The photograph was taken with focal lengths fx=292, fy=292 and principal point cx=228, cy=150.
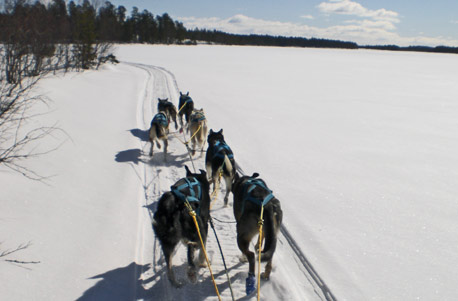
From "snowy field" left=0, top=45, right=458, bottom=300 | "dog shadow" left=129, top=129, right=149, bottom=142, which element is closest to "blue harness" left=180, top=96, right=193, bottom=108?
"snowy field" left=0, top=45, right=458, bottom=300

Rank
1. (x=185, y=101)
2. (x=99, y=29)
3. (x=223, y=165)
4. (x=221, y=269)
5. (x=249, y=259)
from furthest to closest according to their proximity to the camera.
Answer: (x=99, y=29) → (x=185, y=101) → (x=223, y=165) → (x=221, y=269) → (x=249, y=259)

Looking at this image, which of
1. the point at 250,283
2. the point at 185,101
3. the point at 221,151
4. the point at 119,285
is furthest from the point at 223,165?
the point at 185,101

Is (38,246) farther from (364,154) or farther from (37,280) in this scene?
(364,154)

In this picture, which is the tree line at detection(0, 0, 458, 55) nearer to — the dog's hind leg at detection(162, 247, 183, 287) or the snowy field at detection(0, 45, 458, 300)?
the snowy field at detection(0, 45, 458, 300)

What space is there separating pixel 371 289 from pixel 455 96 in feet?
52.7

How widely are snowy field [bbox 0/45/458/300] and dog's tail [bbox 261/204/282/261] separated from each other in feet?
1.64

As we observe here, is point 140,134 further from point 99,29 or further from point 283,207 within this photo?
point 99,29

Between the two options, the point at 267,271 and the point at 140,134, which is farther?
the point at 140,134

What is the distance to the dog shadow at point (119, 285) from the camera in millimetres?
Answer: 2861

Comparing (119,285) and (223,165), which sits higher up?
(223,165)

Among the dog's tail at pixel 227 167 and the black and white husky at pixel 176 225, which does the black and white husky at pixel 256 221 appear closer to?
the black and white husky at pixel 176 225

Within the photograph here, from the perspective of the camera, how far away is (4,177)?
434cm

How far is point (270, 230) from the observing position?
2.85 m

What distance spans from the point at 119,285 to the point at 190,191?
1.19 m
